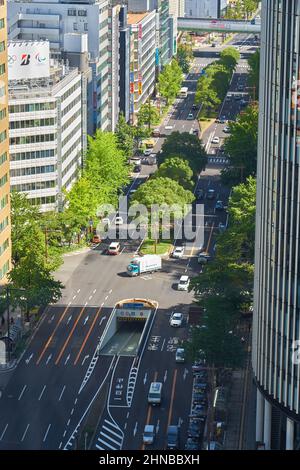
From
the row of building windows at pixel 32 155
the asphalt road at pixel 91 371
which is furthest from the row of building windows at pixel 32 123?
the asphalt road at pixel 91 371

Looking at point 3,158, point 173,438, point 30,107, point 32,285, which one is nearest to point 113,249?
point 30,107

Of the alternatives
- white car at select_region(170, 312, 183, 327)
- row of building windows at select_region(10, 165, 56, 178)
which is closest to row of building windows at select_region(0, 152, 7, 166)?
row of building windows at select_region(10, 165, 56, 178)

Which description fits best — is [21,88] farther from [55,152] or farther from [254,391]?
[254,391]

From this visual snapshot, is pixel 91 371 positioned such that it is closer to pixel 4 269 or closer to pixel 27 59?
pixel 4 269

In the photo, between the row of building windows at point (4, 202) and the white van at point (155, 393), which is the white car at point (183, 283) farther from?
the white van at point (155, 393)

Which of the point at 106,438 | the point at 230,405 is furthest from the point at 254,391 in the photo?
the point at 106,438

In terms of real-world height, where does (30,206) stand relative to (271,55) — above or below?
below

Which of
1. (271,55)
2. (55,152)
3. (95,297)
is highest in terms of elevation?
(271,55)
